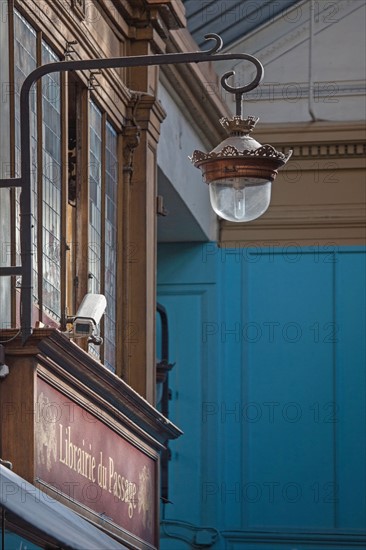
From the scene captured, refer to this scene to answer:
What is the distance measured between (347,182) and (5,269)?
29.7 ft

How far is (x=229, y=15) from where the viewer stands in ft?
51.8

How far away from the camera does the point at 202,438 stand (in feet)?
52.5

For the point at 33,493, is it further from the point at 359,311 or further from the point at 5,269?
the point at 359,311

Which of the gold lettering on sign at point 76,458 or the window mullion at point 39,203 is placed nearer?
the gold lettering on sign at point 76,458

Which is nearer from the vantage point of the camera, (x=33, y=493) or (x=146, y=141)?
(x=33, y=493)

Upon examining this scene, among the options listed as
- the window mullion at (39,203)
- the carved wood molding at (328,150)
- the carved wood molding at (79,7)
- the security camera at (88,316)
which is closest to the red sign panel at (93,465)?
the security camera at (88,316)

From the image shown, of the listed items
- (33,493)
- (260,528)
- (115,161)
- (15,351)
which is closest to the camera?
(33,493)

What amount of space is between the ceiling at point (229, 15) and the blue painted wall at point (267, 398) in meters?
2.28

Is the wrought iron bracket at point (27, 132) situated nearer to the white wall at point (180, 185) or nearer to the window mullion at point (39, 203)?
the window mullion at point (39, 203)

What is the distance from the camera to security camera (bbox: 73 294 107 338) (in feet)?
28.6

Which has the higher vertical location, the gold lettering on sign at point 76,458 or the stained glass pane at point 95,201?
the stained glass pane at point 95,201

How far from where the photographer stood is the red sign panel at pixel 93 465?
7848 mm

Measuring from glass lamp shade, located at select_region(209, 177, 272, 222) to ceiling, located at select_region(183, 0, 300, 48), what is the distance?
7.40 metres

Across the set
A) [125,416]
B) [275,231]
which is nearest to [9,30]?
[125,416]
